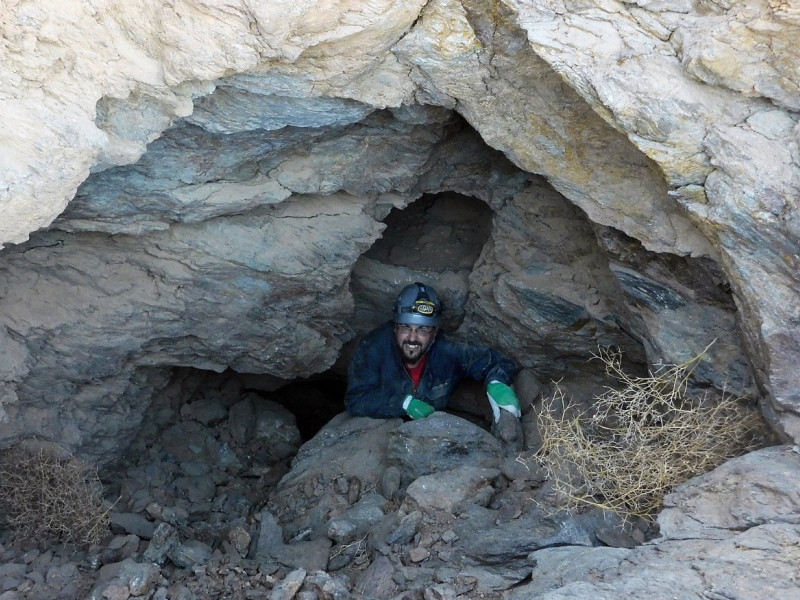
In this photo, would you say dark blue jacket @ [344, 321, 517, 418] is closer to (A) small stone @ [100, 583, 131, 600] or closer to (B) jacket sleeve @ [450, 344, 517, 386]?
(B) jacket sleeve @ [450, 344, 517, 386]

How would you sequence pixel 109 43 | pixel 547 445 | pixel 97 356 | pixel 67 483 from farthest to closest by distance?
1. pixel 97 356
2. pixel 67 483
3. pixel 547 445
4. pixel 109 43

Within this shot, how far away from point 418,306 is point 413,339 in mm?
255

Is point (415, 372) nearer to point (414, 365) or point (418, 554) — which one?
point (414, 365)

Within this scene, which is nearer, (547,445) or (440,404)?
(547,445)

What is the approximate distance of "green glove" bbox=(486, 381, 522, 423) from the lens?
16.3ft

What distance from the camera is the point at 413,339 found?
542 cm

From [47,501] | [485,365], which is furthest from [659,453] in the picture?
[47,501]

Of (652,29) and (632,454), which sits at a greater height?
(652,29)

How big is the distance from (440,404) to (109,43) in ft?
11.2

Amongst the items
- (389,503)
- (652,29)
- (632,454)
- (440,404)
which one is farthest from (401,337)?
(652,29)

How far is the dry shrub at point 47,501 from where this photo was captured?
4.07 meters

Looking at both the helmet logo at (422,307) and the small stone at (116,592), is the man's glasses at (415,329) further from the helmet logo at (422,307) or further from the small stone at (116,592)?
the small stone at (116,592)

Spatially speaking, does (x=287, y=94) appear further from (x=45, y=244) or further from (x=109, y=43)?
(x=45, y=244)

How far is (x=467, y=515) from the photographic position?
384 centimetres
